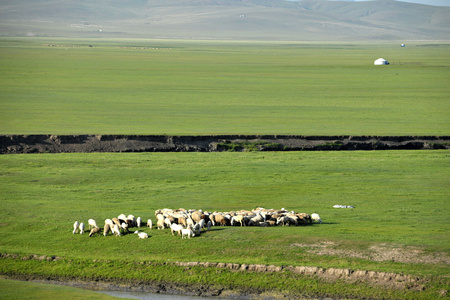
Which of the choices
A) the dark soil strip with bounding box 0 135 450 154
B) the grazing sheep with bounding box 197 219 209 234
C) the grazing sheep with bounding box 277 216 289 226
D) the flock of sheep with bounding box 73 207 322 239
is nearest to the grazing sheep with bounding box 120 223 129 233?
the flock of sheep with bounding box 73 207 322 239

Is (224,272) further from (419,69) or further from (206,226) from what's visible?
(419,69)

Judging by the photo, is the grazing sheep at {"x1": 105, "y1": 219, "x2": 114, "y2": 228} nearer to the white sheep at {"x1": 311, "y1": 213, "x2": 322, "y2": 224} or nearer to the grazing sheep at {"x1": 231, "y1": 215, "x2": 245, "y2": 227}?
the grazing sheep at {"x1": 231, "y1": 215, "x2": 245, "y2": 227}

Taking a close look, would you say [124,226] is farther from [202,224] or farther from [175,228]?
[202,224]

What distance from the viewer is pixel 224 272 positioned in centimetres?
1795

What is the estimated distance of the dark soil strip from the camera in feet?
125

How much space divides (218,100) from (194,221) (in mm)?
41388

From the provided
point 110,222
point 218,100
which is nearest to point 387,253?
point 110,222

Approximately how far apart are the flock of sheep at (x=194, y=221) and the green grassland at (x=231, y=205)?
0.32 meters

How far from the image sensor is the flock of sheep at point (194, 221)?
20250 mm

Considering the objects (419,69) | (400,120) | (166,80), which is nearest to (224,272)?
(400,120)

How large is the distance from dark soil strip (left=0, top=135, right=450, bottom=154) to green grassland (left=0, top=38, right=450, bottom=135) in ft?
5.83

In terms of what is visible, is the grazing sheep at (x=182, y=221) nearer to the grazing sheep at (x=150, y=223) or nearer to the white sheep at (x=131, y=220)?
the grazing sheep at (x=150, y=223)

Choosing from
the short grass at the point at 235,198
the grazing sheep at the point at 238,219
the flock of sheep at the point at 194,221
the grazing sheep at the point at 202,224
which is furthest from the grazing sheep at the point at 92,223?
the grazing sheep at the point at 238,219

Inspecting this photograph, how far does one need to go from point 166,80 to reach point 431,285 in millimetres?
65231
